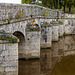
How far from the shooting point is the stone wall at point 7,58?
1458 centimetres

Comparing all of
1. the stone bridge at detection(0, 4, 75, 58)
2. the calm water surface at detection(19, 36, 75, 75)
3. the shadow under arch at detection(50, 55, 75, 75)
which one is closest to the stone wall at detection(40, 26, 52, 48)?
the stone bridge at detection(0, 4, 75, 58)

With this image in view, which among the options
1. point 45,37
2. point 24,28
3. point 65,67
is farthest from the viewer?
point 45,37

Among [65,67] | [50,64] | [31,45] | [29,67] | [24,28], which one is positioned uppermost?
[24,28]

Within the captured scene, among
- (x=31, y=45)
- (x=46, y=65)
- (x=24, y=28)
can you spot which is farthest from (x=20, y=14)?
(x=46, y=65)

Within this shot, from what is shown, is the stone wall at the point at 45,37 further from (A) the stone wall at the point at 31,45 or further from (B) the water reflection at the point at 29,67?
(B) the water reflection at the point at 29,67

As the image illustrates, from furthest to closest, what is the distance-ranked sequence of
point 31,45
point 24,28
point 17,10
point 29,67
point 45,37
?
point 45,37
point 17,10
point 31,45
point 24,28
point 29,67

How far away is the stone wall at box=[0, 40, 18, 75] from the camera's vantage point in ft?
47.8

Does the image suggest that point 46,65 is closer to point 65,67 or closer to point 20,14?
point 65,67

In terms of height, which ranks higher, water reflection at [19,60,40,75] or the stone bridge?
the stone bridge

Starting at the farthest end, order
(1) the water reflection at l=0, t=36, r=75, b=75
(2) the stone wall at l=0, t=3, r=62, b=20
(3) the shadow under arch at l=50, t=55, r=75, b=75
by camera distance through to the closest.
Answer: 1. (2) the stone wall at l=0, t=3, r=62, b=20
2. (3) the shadow under arch at l=50, t=55, r=75, b=75
3. (1) the water reflection at l=0, t=36, r=75, b=75

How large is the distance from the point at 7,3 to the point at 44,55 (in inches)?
303

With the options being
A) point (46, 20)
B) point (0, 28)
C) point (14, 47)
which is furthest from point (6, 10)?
point (46, 20)

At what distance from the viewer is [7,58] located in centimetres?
1465

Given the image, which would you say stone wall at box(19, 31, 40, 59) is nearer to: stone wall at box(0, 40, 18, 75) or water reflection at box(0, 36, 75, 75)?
Result: water reflection at box(0, 36, 75, 75)
